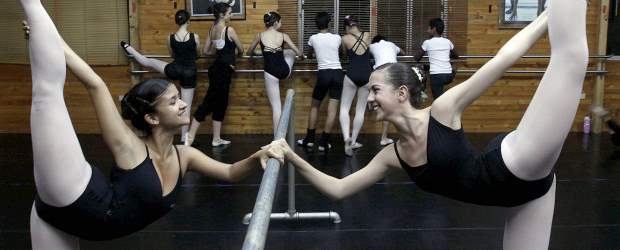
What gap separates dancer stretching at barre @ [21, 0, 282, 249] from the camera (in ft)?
6.63

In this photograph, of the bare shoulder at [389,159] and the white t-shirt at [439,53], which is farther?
the white t-shirt at [439,53]

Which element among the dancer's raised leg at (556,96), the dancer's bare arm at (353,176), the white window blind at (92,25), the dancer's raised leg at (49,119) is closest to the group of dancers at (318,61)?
the white window blind at (92,25)

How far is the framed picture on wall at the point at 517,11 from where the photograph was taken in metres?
8.38

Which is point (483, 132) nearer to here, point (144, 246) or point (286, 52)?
point (286, 52)

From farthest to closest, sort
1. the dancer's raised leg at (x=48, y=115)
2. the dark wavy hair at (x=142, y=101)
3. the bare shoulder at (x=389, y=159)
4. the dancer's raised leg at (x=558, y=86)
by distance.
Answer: the bare shoulder at (x=389, y=159), the dark wavy hair at (x=142, y=101), the dancer's raised leg at (x=558, y=86), the dancer's raised leg at (x=48, y=115)

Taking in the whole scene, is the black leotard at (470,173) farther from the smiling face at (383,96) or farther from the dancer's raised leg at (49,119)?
the dancer's raised leg at (49,119)

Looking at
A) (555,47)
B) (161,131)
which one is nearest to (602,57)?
(555,47)

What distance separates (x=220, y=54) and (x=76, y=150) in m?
5.55

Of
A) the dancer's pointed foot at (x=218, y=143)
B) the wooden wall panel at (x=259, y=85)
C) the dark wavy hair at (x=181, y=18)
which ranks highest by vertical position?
the dark wavy hair at (x=181, y=18)

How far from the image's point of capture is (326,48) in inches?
281

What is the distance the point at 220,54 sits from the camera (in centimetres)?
755

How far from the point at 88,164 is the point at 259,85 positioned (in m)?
6.46

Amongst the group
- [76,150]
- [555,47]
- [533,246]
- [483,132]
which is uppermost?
[555,47]

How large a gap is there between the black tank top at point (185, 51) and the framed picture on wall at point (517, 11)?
408 centimetres
